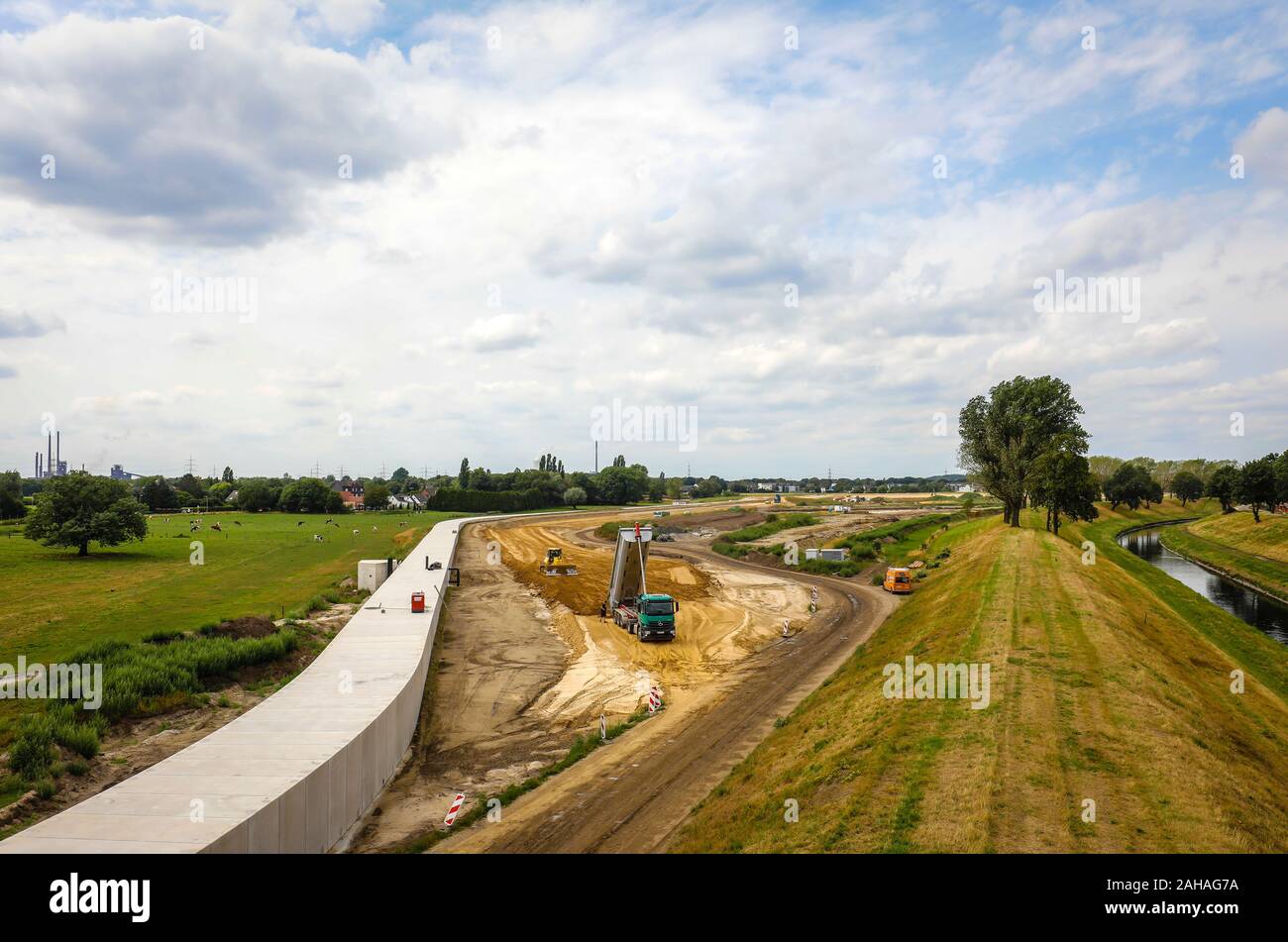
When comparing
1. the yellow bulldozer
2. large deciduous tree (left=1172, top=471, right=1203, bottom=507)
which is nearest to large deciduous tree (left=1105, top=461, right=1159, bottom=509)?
large deciduous tree (left=1172, top=471, right=1203, bottom=507)

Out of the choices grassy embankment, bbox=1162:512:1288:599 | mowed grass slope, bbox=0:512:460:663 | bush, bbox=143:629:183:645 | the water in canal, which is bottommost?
the water in canal

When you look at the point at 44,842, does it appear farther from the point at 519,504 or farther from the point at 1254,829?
the point at 519,504

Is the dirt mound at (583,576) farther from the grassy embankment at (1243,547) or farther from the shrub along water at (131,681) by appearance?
the grassy embankment at (1243,547)

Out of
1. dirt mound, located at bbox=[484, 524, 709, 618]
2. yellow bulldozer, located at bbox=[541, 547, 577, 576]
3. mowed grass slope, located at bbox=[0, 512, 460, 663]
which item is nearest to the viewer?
mowed grass slope, located at bbox=[0, 512, 460, 663]

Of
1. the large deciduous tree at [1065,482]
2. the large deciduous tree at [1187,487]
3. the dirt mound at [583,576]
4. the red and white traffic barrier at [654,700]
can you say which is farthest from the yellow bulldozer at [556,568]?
the large deciduous tree at [1187,487]

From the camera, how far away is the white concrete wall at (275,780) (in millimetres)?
13023

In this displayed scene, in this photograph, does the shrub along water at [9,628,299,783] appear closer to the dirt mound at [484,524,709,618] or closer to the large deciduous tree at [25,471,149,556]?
the dirt mound at [484,524,709,618]

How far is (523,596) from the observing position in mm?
53656

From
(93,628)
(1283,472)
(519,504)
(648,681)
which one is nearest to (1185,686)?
(648,681)

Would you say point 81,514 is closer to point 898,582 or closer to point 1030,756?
point 898,582

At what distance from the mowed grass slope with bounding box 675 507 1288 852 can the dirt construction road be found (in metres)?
0.96

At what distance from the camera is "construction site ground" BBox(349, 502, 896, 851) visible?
60.7 ft
